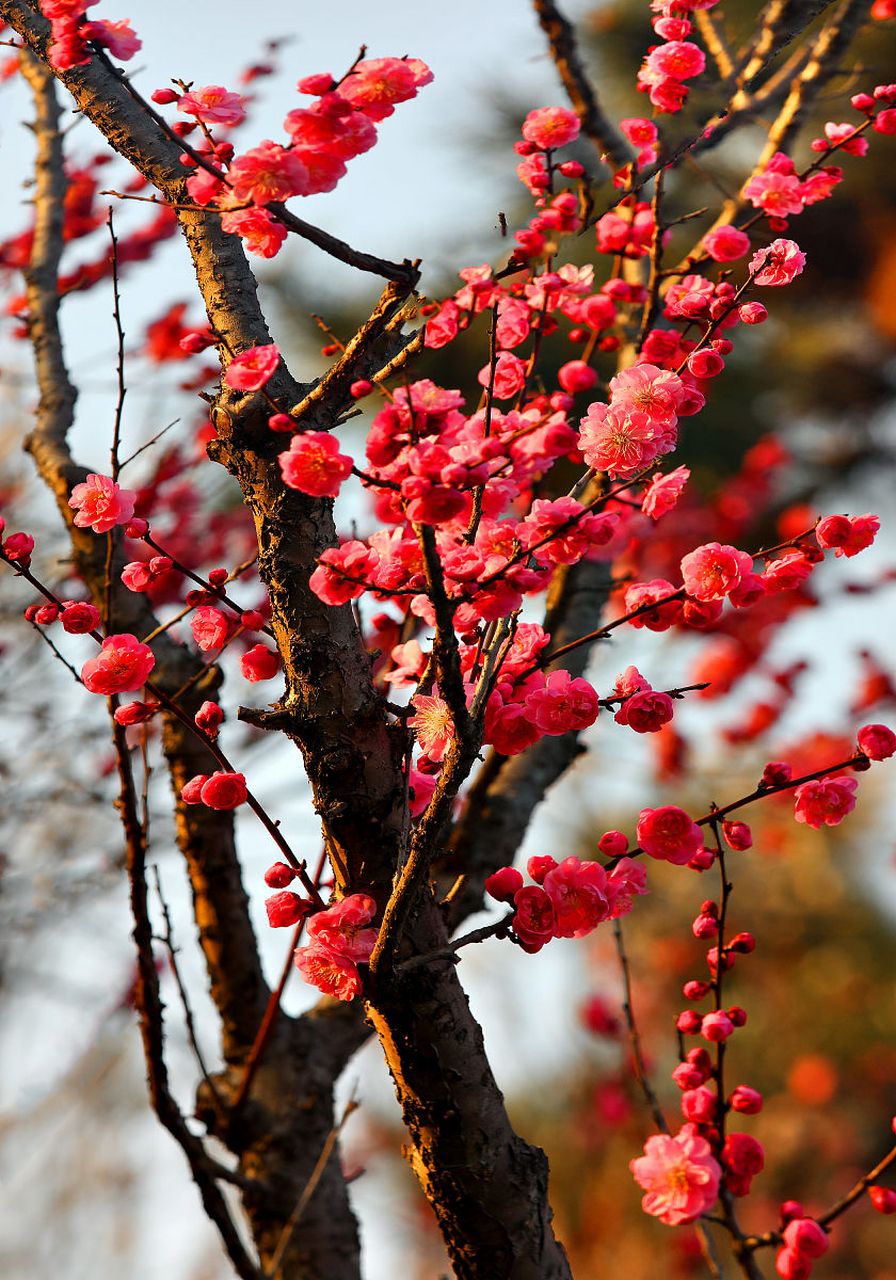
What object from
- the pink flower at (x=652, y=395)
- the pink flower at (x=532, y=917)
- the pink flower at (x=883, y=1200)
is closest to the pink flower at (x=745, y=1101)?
the pink flower at (x=883, y=1200)

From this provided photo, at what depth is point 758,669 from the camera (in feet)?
18.0

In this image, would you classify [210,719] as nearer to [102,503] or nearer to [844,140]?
[102,503]

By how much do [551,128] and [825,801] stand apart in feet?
3.56

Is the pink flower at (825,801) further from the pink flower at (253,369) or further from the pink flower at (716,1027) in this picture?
the pink flower at (253,369)

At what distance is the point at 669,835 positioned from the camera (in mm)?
1190

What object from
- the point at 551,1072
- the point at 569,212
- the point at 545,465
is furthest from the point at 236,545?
the point at 551,1072

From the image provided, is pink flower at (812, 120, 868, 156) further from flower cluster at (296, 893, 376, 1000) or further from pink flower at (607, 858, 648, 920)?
flower cluster at (296, 893, 376, 1000)

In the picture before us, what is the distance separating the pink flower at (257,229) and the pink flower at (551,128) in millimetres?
699

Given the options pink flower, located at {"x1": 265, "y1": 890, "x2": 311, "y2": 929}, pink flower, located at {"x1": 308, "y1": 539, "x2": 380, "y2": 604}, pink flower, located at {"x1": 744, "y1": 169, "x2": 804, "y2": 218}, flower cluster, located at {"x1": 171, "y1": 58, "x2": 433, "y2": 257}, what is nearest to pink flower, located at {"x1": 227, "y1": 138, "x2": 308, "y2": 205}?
flower cluster, located at {"x1": 171, "y1": 58, "x2": 433, "y2": 257}

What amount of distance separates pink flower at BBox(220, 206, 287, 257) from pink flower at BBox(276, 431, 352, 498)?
261 mm

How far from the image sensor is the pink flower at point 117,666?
120 cm

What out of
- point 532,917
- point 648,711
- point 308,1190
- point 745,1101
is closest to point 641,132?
point 648,711

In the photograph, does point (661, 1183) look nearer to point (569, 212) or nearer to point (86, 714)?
point (569, 212)

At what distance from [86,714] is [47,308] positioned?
117 cm
